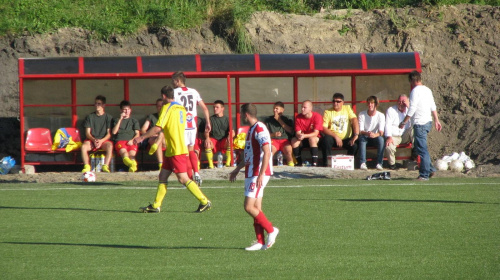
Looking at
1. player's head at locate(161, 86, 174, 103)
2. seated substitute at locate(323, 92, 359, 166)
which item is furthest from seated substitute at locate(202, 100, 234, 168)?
player's head at locate(161, 86, 174, 103)

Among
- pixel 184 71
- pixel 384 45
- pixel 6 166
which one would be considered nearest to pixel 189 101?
pixel 184 71

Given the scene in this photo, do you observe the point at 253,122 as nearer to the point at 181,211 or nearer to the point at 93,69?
the point at 181,211

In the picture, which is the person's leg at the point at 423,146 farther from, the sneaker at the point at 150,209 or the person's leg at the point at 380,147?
the sneaker at the point at 150,209

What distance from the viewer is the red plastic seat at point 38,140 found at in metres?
17.6

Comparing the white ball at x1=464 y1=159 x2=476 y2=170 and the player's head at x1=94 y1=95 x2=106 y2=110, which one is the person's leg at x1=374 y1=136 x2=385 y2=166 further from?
the player's head at x1=94 y1=95 x2=106 y2=110

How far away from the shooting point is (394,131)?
58.4ft

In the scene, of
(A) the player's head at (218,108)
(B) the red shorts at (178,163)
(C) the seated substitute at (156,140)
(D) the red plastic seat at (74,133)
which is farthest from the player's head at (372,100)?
(B) the red shorts at (178,163)

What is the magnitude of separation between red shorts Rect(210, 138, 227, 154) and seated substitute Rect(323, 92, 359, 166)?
236 centimetres

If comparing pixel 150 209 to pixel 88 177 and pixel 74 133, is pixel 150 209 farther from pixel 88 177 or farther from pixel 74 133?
pixel 74 133

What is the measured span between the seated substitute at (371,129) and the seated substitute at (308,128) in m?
1.02

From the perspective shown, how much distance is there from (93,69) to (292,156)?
16.5 feet

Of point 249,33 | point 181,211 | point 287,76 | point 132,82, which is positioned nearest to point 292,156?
point 287,76

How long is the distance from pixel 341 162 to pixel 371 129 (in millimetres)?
1261

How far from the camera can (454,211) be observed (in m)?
10.0
